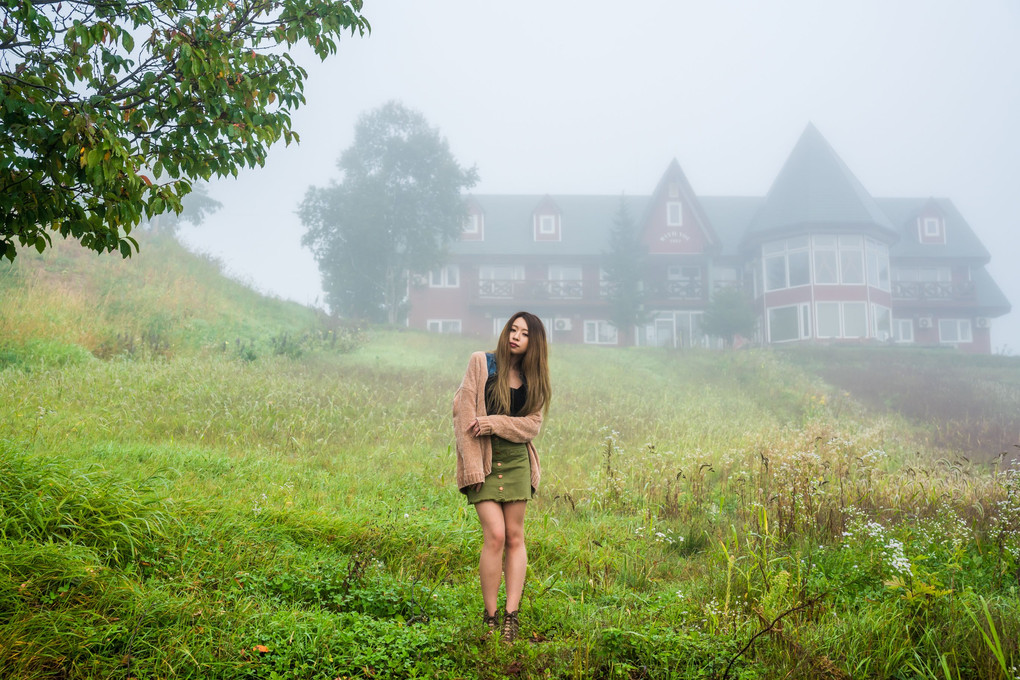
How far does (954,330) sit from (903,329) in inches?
110

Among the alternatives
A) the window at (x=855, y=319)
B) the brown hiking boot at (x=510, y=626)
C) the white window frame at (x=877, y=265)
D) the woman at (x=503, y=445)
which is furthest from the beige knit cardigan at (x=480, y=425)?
the white window frame at (x=877, y=265)

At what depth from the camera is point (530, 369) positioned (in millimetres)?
4492

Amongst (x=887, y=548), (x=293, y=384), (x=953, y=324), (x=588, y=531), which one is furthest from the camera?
(x=953, y=324)

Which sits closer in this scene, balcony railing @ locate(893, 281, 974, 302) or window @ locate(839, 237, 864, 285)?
window @ locate(839, 237, 864, 285)

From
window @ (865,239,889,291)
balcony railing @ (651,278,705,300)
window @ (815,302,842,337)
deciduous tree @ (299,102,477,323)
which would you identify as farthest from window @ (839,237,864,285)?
deciduous tree @ (299,102,477,323)

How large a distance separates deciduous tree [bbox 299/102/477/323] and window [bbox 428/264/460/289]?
383 cm

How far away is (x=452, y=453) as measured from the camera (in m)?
9.84

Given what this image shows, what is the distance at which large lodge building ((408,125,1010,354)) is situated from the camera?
31.7 m

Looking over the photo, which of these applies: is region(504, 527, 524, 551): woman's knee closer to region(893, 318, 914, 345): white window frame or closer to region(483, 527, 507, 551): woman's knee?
region(483, 527, 507, 551): woman's knee

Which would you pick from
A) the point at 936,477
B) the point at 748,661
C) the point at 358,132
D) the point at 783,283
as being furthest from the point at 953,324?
the point at 748,661

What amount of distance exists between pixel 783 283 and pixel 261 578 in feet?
104

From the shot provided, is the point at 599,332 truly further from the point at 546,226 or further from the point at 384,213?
the point at 384,213

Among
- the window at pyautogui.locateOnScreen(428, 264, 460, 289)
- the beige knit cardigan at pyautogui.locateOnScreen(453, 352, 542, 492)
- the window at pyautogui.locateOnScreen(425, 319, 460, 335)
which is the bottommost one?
the beige knit cardigan at pyautogui.locateOnScreen(453, 352, 542, 492)

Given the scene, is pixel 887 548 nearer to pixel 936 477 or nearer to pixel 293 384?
pixel 936 477
